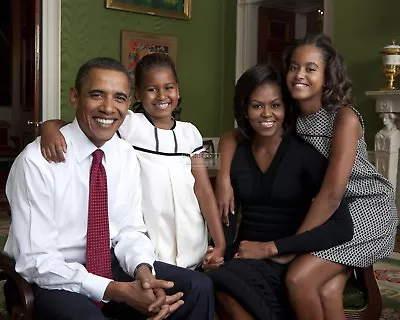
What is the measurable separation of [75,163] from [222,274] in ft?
1.96

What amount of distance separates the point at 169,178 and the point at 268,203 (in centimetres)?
37

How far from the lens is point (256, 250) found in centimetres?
193

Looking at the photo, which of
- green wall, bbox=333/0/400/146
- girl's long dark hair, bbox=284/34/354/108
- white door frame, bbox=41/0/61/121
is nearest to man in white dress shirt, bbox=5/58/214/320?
girl's long dark hair, bbox=284/34/354/108

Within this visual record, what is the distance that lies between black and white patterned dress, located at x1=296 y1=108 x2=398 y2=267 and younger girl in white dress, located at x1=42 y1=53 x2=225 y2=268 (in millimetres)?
435

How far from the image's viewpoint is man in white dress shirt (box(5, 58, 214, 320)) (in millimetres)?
1598

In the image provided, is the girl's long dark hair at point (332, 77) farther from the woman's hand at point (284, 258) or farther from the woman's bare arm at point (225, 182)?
the woman's hand at point (284, 258)

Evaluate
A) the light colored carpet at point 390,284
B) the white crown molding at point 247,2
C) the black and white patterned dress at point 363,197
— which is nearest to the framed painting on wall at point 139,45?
the white crown molding at point 247,2

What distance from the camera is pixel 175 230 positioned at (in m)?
2.02

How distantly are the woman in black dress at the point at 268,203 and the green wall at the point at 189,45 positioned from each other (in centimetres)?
390

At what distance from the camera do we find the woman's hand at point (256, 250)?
1901 millimetres

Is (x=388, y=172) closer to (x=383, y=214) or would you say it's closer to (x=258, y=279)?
(x=383, y=214)

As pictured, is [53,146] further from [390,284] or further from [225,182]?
[390,284]

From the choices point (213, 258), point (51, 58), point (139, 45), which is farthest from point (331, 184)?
point (139, 45)

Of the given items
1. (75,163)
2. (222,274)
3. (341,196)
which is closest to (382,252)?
(341,196)
